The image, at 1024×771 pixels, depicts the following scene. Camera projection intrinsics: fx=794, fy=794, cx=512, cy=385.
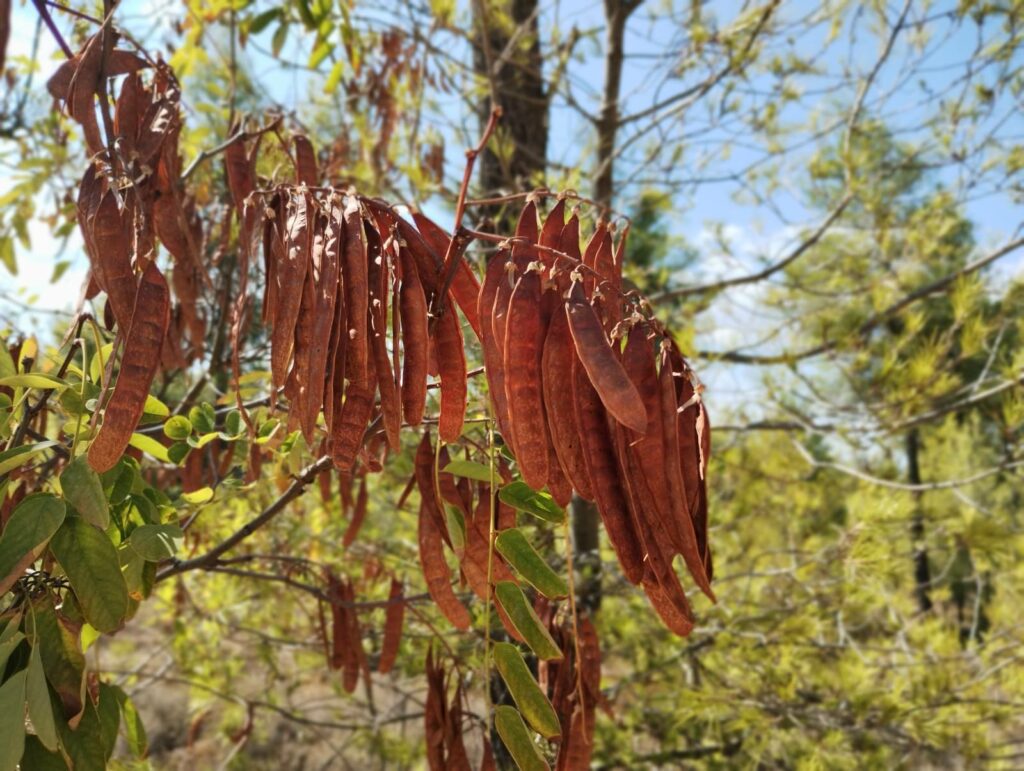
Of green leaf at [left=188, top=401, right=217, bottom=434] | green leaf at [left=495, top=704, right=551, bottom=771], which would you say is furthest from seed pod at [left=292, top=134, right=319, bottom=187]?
green leaf at [left=495, top=704, right=551, bottom=771]

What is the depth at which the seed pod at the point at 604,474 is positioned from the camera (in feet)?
1.51

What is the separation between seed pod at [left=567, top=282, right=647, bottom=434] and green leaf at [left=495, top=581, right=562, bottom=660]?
19cm

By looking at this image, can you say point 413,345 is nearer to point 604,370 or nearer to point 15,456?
point 604,370

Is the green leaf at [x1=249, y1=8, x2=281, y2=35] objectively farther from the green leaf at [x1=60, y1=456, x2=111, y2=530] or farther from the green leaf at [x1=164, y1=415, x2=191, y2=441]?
the green leaf at [x1=60, y1=456, x2=111, y2=530]

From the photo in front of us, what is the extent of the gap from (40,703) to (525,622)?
0.29m

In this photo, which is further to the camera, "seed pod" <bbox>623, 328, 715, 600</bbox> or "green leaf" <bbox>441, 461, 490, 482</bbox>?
"green leaf" <bbox>441, 461, 490, 482</bbox>

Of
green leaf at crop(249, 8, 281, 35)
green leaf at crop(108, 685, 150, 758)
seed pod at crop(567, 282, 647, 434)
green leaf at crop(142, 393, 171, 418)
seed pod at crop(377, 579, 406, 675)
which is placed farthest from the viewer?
green leaf at crop(249, 8, 281, 35)

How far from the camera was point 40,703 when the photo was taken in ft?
1.48

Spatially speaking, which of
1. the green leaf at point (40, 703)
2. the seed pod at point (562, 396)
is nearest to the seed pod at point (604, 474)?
the seed pod at point (562, 396)

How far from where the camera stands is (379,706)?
12.3ft

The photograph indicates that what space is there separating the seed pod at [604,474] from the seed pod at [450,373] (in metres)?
0.09

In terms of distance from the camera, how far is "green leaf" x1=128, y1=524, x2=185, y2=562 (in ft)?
1.75

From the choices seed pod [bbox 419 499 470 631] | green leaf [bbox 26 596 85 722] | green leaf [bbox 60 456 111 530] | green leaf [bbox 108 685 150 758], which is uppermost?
green leaf [bbox 60 456 111 530]

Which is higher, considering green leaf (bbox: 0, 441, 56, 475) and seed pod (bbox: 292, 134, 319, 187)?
seed pod (bbox: 292, 134, 319, 187)
